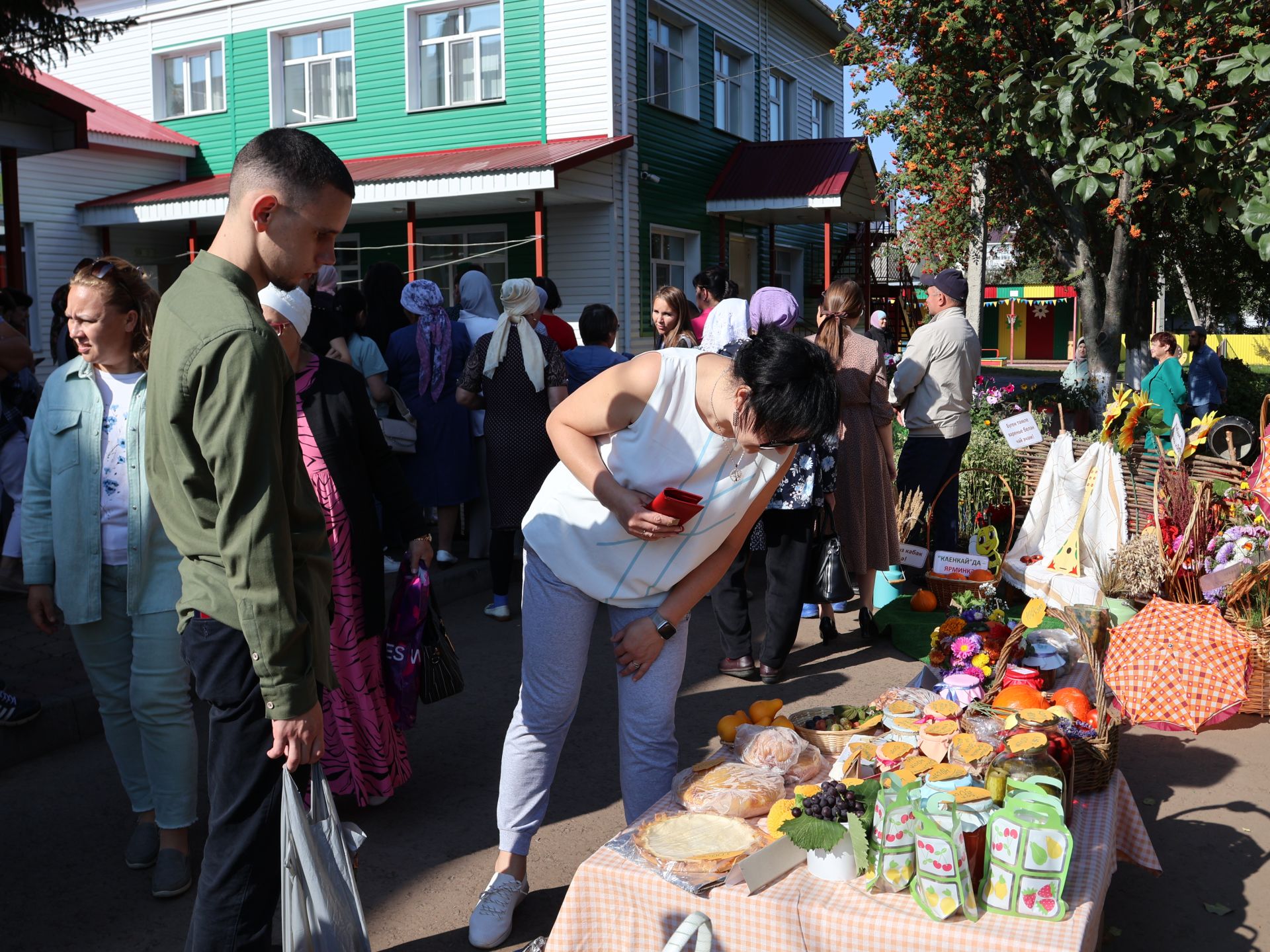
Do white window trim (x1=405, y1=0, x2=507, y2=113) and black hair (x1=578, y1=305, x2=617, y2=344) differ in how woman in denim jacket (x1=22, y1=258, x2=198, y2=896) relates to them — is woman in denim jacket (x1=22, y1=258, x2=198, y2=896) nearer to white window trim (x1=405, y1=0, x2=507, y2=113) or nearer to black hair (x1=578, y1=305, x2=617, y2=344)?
black hair (x1=578, y1=305, x2=617, y2=344)

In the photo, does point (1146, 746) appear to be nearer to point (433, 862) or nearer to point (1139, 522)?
point (1139, 522)

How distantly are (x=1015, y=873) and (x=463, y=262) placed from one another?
15197mm

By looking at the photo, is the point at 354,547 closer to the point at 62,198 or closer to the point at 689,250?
the point at 689,250

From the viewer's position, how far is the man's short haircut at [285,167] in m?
2.07

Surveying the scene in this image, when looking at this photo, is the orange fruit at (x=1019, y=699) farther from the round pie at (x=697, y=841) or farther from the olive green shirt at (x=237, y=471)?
the olive green shirt at (x=237, y=471)

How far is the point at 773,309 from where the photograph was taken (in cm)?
577

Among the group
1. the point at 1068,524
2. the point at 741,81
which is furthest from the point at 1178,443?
the point at 741,81

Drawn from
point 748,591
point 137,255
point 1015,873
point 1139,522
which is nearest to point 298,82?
point 137,255

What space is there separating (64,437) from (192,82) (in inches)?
698

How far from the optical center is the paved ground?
3.12 metres

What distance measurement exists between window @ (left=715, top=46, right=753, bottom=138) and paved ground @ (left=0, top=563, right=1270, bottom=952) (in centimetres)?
1533

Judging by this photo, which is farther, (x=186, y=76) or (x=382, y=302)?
(x=186, y=76)

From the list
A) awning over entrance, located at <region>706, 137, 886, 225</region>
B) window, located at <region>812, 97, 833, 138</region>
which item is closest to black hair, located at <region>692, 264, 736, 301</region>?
awning over entrance, located at <region>706, 137, 886, 225</region>

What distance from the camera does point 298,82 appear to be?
17484 millimetres
